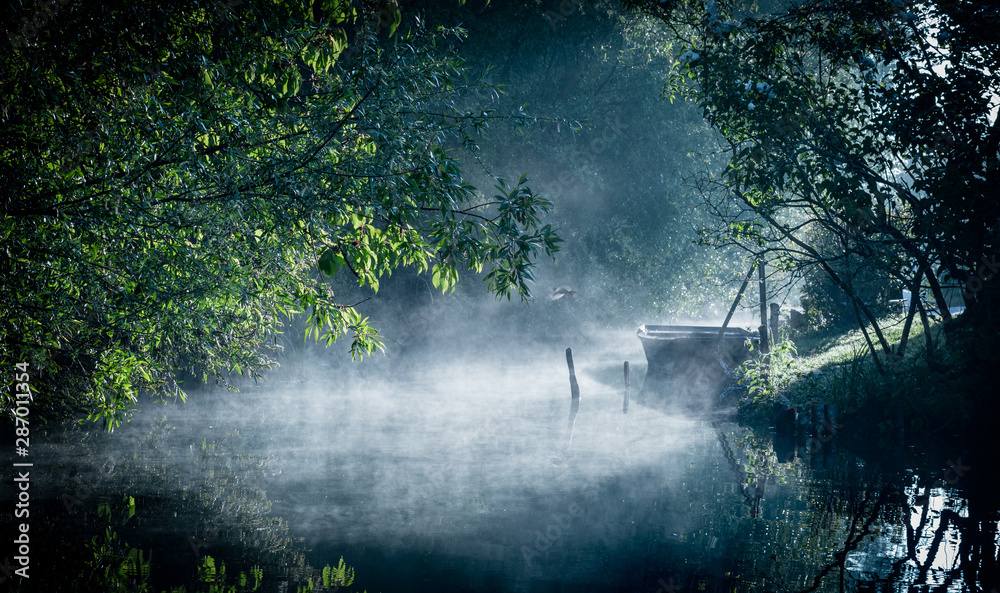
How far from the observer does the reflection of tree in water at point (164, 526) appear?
261 inches

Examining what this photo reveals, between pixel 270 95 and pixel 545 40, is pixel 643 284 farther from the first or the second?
pixel 270 95

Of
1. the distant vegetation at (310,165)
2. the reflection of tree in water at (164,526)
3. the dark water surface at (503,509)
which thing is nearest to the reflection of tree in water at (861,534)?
the dark water surface at (503,509)

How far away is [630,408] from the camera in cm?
1895

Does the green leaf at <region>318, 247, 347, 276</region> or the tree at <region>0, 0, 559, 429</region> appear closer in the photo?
the tree at <region>0, 0, 559, 429</region>

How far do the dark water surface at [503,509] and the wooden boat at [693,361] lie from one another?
184 inches

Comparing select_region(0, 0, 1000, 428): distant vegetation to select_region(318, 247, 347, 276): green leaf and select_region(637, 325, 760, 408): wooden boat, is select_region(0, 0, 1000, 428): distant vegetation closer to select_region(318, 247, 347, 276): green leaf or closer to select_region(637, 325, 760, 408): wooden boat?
select_region(318, 247, 347, 276): green leaf

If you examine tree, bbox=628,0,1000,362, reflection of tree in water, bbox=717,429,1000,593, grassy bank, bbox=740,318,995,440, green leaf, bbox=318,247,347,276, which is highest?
tree, bbox=628,0,1000,362

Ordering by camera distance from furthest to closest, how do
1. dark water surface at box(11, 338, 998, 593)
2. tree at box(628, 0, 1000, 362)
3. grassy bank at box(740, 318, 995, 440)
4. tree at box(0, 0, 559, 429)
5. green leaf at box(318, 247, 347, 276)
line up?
grassy bank at box(740, 318, 995, 440)
tree at box(628, 0, 1000, 362)
dark water surface at box(11, 338, 998, 593)
green leaf at box(318, 247, 347, 276)
tree at box(0, 0, 559, 429)

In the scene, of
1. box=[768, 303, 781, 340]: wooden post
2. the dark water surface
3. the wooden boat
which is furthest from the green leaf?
box=[768, 303, 781, 340]: wooden post

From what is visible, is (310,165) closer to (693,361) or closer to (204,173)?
(204,173)

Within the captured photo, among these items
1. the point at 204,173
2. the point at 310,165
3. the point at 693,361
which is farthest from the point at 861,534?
the point at 693,361

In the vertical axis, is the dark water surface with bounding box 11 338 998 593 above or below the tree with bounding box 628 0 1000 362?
Result: below

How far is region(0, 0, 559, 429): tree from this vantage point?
5.72 metres

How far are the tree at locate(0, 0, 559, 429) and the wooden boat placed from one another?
14.3 m
